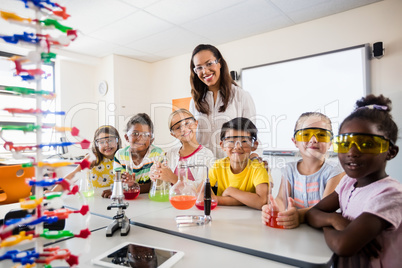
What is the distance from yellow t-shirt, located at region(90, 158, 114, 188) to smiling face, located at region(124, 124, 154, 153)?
1.18ft

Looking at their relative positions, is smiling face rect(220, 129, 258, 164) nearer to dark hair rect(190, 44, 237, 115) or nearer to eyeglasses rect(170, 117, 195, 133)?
eyeglasses rect(170, 117, 195, 133)

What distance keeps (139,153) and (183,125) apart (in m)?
0.49

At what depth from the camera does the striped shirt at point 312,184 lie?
1.52 m

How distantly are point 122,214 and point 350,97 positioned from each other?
3.10 metres

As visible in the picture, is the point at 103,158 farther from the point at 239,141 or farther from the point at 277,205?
the point at 277,205

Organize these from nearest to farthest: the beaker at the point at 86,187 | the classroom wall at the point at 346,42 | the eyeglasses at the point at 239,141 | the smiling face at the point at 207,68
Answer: the eyeglasses at the point at 239,141 < the beaker at the point at 86,187 < the smiling face at the point at 207,68 < the classroom wall at the point at 346,42

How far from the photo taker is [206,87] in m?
2.21

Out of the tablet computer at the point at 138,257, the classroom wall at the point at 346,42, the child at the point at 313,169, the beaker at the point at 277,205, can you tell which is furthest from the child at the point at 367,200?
the classroom wall at the point at 346,42

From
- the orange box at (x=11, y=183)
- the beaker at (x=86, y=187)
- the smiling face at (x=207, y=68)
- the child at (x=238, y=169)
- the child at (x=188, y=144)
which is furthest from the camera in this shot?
the orange box at (x=11, y=183)

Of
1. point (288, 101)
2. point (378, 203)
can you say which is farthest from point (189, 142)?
point (288, 101)

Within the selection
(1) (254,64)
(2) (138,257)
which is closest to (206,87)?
(2) (138,257)

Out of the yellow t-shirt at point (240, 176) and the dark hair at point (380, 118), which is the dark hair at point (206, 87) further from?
the dark hair at point (380, 118)

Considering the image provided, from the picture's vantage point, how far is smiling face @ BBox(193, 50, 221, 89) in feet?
6.47


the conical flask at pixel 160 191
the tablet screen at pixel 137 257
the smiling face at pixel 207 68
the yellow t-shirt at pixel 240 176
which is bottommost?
the tablet screen at pixel 137 257
